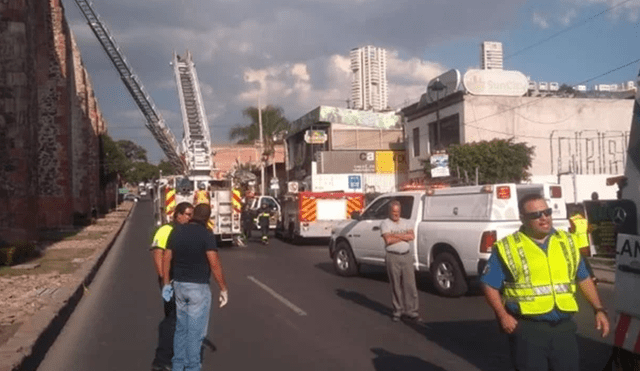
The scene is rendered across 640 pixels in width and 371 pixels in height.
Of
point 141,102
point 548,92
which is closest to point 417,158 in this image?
point 548,92

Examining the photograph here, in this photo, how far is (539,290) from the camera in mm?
4824

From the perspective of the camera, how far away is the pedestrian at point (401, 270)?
35.6ft

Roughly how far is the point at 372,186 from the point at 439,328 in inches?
1395

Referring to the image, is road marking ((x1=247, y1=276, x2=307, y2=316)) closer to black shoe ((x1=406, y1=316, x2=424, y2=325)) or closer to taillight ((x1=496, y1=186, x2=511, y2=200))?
black shoe ((x1=406, y1=316, x2=424, y2=325))

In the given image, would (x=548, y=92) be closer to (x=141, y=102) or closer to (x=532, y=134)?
(x=532, y=134)

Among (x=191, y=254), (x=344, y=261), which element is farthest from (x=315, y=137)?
(x=191, y=254)

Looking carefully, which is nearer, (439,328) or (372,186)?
(439,328)

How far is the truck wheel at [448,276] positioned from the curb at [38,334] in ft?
20.6

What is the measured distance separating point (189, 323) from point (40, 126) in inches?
1361

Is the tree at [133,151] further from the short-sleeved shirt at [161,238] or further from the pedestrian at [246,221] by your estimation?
the short-sleeved shirt at [161,238]

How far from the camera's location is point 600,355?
8422 millimetres

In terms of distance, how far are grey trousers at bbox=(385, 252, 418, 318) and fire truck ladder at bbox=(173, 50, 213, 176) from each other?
21697 millimetres

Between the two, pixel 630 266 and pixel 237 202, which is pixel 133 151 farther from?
pixel 630 266

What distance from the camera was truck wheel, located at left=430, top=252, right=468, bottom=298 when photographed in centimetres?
1288
